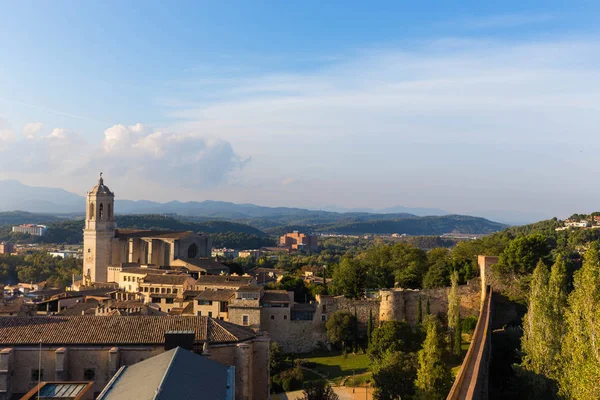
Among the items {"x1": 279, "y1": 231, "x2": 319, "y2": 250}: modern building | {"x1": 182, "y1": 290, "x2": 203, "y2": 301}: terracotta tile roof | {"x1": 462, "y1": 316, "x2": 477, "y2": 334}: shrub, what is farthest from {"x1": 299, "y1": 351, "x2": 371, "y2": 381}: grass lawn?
{"x1": 279, "y1": 231, "x2": 319, "y2": 250}: modern building

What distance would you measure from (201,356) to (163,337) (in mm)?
2202

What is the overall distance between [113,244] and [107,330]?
41.5 meters

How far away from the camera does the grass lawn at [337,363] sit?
33.1 metres

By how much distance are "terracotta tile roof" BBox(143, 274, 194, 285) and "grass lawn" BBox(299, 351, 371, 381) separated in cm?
1136

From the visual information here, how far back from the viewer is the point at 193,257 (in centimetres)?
6253

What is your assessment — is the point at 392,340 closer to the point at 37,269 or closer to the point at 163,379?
the point at 163,379

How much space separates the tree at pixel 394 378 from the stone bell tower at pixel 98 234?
37.8 m

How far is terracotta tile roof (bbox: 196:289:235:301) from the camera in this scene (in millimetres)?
36875

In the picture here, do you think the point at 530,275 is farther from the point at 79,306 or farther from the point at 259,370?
the point at 79,306

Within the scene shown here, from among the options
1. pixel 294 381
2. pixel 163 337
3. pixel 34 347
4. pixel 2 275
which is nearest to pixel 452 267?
pixel 294 381

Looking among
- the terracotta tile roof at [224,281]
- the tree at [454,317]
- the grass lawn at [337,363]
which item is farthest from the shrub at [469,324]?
the terracotta tile roof at [224,281]

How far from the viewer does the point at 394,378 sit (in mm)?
28562

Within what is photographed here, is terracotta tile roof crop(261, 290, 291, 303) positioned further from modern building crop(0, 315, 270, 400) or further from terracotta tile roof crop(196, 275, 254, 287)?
modern building crop(0, 315, 270, 400)

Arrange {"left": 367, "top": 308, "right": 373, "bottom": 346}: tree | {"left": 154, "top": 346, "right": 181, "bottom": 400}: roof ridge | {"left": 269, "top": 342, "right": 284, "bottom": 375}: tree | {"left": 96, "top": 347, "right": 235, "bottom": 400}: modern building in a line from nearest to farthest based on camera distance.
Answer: {"left": 154, "top": 346, "right": 181, "bottom": 400}: roof ridge → {"left": 96, "top": 347, "right": 235, "bottom": 400}: modern building → {"left": 269, "top": 342, "right": 284, "bottom": 375}: tree → {"left": 367, "top": 308, "right": 373, "bottom": 346}: tree
